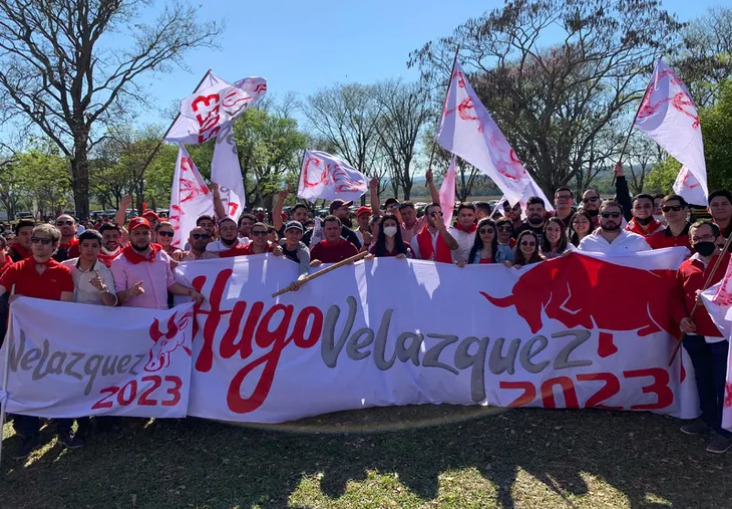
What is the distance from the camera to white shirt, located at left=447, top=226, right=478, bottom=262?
5725 mm

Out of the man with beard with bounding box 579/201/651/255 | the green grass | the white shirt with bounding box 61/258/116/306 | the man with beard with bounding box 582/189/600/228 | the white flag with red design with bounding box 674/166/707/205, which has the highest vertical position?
the white flag with red design with bounding box 674/166/707/205

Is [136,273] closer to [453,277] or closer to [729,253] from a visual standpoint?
[453,277]

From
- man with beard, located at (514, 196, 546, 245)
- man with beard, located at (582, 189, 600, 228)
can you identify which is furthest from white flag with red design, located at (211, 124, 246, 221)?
man with beard, located at (582, 189, 600, 228)

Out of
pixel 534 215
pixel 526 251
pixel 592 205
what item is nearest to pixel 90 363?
pixel 526 251

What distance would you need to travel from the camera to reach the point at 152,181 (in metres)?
50.9

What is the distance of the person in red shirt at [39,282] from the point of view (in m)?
4.39

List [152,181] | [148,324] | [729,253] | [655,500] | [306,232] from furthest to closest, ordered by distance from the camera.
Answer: [152,181]
[306,232]
[148,324]
[729,253]
[655,500]

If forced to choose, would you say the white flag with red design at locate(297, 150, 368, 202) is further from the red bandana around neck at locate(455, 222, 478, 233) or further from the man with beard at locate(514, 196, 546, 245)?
the man with beard at locate(514, 196, 546, 245)

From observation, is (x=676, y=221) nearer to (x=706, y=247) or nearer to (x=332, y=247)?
(x=706, y=247)

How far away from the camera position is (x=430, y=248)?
19.9ft

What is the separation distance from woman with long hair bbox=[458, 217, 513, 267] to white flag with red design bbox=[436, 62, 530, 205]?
3.00 feet

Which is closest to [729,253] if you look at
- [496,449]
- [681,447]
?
[681,447]

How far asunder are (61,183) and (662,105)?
3675 centimetres

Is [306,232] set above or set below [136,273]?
above
